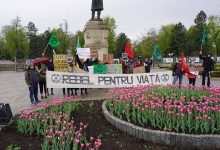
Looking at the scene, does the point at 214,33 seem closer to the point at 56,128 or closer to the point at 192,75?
the point at 192,75

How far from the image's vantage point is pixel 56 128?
25.7 ft

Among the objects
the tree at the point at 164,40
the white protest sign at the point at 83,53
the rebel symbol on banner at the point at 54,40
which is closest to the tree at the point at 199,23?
the tree at the point at 164,40

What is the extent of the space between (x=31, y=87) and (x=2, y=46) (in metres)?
87.2

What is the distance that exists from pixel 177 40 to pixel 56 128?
252ft

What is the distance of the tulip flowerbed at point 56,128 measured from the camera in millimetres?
7077

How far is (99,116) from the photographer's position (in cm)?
990

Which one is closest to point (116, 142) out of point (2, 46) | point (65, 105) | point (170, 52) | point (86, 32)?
point (65, 105)

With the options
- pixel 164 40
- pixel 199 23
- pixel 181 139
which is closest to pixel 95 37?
pixel 181 139

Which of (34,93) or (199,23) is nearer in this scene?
(34,93)

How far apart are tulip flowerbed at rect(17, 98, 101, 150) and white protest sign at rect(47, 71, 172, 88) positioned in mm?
4690

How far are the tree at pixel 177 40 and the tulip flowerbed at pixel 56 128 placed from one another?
241 ft

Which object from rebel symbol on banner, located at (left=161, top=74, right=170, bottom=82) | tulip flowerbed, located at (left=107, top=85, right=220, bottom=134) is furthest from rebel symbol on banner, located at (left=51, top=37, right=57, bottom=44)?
tulip flowerbed, located at (left=107, top=85, right=220, bottom=134)

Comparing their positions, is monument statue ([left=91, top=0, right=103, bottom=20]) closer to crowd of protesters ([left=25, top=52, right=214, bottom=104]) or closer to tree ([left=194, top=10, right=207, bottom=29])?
crowd of protesters ([left=25, top=52, right=214, bottom=104])

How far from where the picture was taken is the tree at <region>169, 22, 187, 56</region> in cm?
8149
